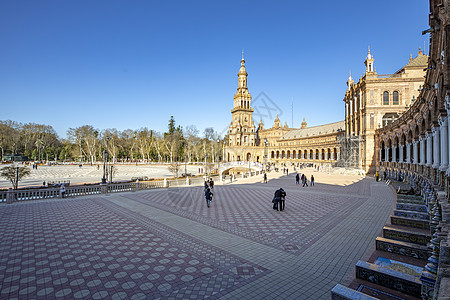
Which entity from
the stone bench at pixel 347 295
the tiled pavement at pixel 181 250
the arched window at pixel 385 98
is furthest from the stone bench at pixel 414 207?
the arched window at pixel 385 98

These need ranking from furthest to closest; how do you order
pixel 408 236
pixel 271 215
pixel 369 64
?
pixel 369 64 < pixel 271 215 < pixel 408 236

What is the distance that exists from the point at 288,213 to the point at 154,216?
7.14m

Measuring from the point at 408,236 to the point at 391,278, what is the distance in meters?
2.82

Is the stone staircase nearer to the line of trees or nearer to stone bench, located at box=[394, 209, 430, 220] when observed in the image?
stone bench, located at box=[394, 209, 430, 220]

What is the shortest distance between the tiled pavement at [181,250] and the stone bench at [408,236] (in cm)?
106

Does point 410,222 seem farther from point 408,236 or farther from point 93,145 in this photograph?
point 93,145

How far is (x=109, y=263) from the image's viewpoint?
657 cm

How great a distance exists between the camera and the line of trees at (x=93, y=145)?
2938 inches

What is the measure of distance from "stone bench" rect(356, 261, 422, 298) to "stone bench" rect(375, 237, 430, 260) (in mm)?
1731

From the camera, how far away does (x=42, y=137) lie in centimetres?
8194

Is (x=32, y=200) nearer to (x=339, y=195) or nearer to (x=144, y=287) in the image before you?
(x=144, y=287)

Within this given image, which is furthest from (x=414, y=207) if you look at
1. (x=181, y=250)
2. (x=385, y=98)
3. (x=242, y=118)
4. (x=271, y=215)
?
(x=242, y=118)

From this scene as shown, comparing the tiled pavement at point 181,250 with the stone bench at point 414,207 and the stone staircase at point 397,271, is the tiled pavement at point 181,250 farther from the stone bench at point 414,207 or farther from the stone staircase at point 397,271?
the stone bench at point 414,207

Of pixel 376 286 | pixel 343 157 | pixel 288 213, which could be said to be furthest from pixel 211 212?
pixel 343 157
